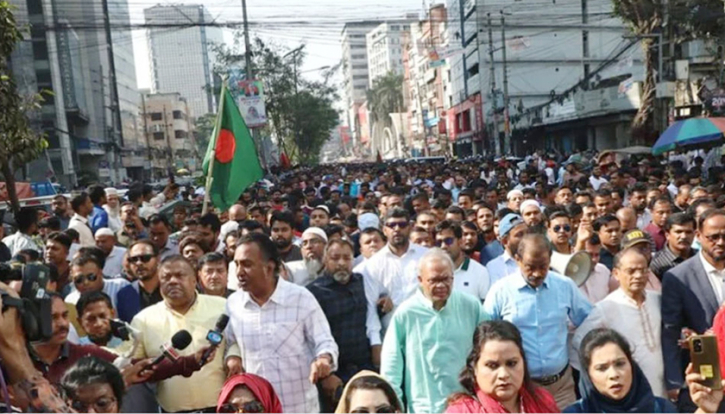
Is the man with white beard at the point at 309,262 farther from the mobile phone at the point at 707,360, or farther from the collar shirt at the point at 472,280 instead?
the mobile phone at the point at 707,360

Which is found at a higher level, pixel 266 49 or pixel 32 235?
pixel 266 49

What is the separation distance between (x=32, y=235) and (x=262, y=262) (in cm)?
524

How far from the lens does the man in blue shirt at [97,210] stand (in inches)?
344

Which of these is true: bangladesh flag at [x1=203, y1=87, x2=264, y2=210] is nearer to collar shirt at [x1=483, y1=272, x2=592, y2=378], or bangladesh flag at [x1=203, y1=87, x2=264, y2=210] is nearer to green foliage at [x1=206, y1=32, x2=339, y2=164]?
collar shirt at [x1=483, y1=272, x2=592, y2=378]

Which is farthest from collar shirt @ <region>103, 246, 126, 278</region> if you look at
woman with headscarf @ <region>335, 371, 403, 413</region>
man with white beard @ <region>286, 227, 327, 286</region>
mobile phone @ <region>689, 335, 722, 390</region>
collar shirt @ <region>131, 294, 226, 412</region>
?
mobile phone @ <region>689, 335, 722, 390</region>

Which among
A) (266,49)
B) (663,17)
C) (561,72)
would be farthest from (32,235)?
(561,72)

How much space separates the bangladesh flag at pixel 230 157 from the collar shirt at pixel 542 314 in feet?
13.9

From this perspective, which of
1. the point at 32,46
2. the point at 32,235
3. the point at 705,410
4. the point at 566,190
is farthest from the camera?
the point at 32,46

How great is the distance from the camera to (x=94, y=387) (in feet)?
9.10

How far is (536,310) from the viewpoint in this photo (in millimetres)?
4000

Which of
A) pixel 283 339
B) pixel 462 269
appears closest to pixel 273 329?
pixel 283 339

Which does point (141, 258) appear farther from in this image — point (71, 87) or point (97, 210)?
point (71, 87)

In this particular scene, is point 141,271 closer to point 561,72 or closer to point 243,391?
point 243,391

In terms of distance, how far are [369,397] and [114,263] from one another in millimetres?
4306
